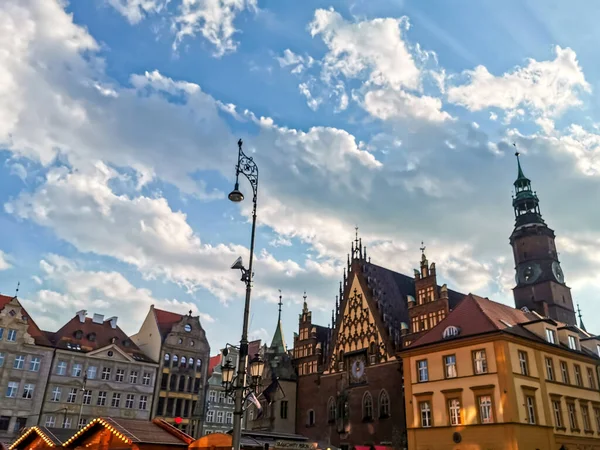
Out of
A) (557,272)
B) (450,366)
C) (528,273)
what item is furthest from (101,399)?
(557,272)

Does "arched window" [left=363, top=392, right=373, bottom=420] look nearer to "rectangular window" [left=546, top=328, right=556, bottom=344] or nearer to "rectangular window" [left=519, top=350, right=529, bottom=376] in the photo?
"rectangular window" [left=519, top=350, right=529, bottom=376]

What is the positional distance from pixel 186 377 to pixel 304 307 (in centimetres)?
1836

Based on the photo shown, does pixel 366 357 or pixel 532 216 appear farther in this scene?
pixel 532 216

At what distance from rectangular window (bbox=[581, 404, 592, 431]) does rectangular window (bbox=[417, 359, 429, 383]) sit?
39.2ft

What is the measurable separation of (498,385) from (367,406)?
17880mm

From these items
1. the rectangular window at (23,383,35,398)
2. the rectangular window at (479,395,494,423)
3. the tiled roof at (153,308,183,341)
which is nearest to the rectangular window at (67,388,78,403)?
the rectangular window at (23,383,35,398)

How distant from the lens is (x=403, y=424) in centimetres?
4578

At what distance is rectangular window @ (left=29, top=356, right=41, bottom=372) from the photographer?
56.3 metres

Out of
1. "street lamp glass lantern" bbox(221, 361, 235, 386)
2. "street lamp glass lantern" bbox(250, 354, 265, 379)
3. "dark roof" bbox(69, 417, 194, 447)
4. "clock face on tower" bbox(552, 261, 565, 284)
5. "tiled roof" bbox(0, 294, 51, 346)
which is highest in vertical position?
"clock face on tower" bbox(552, 261, 565, 284)

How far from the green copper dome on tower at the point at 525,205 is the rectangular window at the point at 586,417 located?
1092 inches

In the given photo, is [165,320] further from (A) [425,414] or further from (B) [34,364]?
(A) [425,414]

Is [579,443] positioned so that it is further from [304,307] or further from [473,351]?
[304,307]

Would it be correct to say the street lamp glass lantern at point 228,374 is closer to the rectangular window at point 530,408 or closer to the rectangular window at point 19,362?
the rectangular window at point 530,408

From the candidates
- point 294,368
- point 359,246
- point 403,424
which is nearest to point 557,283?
point 359,246
